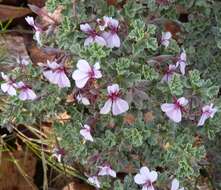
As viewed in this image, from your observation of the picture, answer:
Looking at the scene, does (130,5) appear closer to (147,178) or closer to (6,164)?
(147,178)

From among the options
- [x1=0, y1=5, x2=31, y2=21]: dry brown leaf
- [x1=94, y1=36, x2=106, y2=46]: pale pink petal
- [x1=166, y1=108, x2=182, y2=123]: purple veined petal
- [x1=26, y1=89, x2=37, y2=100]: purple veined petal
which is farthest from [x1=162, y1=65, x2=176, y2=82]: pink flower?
[x1=0, y1=5, x2=31, y2=21]: dry brown leaf

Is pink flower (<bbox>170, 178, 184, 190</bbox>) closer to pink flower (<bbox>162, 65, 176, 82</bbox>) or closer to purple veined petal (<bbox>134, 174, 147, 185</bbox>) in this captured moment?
purple veined petal (<bbox>134, 174, 147, 185</bbox>)

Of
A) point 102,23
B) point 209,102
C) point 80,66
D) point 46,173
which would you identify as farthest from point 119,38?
point 46,173

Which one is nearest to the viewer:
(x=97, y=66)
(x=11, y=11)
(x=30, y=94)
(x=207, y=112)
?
(x=97, y=66)

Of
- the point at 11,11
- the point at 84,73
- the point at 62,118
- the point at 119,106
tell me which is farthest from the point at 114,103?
the point at 11,11

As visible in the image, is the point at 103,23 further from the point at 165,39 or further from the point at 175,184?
the point at 175,184

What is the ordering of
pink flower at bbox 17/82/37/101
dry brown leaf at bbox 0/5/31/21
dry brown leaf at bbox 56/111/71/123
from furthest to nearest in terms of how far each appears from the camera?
dry brown leaf at bbox 0/5/31/21, dry brown leaf at bbox 56/111/71/123, pink flower at bbox 17/82/37/101

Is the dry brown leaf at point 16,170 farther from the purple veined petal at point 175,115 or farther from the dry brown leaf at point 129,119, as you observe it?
the purple veined petal at point 175,115

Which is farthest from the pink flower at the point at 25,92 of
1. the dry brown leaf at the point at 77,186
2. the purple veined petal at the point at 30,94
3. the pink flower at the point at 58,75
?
the dry brown leaf at the point at 77,186
